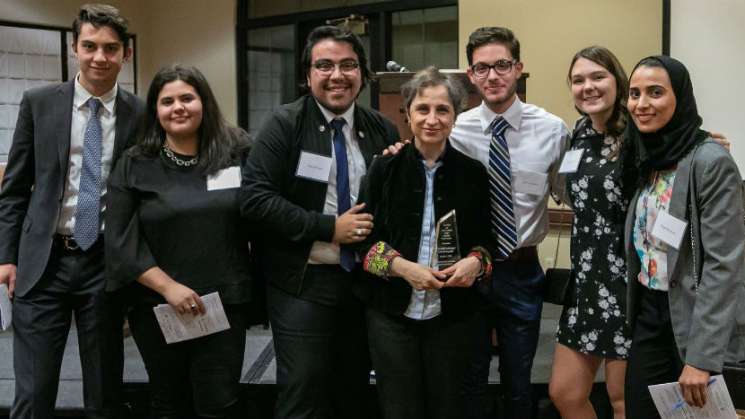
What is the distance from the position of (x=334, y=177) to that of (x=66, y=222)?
0.93 m

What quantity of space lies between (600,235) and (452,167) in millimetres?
524

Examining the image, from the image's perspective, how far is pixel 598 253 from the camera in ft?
7.12

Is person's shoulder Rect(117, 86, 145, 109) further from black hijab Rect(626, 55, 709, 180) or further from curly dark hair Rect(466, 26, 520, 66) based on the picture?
black hijab Rect(626, 55, 709, 180)

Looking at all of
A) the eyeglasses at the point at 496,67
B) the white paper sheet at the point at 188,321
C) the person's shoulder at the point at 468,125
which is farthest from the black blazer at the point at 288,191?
the eyeglasses at the point at 496,67

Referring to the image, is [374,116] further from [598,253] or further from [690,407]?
[690,407]

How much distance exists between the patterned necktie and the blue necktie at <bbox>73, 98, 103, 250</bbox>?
1.32m

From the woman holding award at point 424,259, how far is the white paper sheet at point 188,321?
0.51 m

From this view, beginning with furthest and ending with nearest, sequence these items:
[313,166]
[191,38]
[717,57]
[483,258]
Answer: [191,38], [717,57], [313,166], [483,258]

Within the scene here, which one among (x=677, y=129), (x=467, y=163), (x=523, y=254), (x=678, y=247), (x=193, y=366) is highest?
(x=677, y=129)

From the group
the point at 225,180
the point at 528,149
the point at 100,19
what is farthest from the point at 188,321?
the point at 528,149

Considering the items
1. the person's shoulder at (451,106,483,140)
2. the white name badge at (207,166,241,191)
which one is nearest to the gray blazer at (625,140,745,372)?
the person's shoulder at (451,106,483,140)

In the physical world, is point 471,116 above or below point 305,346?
above

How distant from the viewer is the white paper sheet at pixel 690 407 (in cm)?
183

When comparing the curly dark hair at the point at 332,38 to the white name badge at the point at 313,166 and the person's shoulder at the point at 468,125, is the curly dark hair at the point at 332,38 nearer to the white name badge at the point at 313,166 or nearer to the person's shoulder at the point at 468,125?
the white name badge at the point at 313,166
